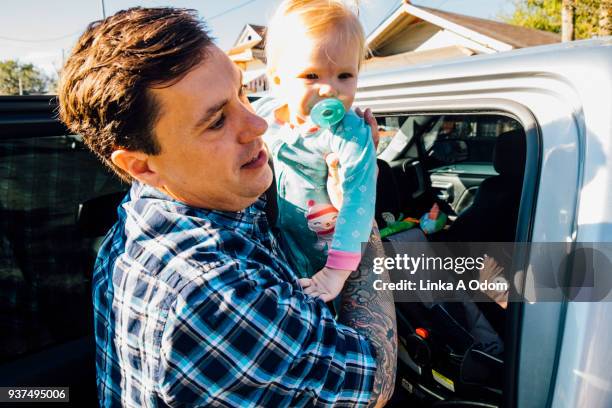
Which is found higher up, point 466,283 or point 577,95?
point 577,95

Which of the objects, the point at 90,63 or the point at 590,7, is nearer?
the point at 90,63

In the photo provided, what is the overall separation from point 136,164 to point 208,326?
42 cm

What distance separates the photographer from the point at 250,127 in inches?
41.6

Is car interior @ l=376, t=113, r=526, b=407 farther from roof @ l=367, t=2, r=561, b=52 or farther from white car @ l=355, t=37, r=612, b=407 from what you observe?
roof @ l=367, t=2, r=561, b=52

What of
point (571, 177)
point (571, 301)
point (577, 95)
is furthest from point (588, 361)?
point (577, 95)

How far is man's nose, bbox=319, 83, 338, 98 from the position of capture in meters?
1.34

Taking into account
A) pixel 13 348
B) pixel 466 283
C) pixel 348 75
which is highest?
pixel 348 75

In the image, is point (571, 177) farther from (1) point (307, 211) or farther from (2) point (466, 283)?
(2) point (466, 283)

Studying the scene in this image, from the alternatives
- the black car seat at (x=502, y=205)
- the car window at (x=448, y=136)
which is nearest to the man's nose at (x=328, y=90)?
the black car seat at (x=502, y=205)

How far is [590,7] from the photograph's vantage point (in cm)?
1014

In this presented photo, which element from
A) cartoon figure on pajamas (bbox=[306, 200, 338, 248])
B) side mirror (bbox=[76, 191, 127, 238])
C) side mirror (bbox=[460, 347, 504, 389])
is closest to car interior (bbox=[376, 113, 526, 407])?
side mirror (bbox=[460, 347, 504, 389])

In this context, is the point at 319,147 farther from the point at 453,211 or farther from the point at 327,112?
the point at 453,211

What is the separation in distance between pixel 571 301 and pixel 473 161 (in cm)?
287

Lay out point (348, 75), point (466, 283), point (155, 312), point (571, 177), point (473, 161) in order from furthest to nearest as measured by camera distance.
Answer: point (473, 161) → point (466, 283) → point (348, 75) → point (571, 177) → point (155, 312)
